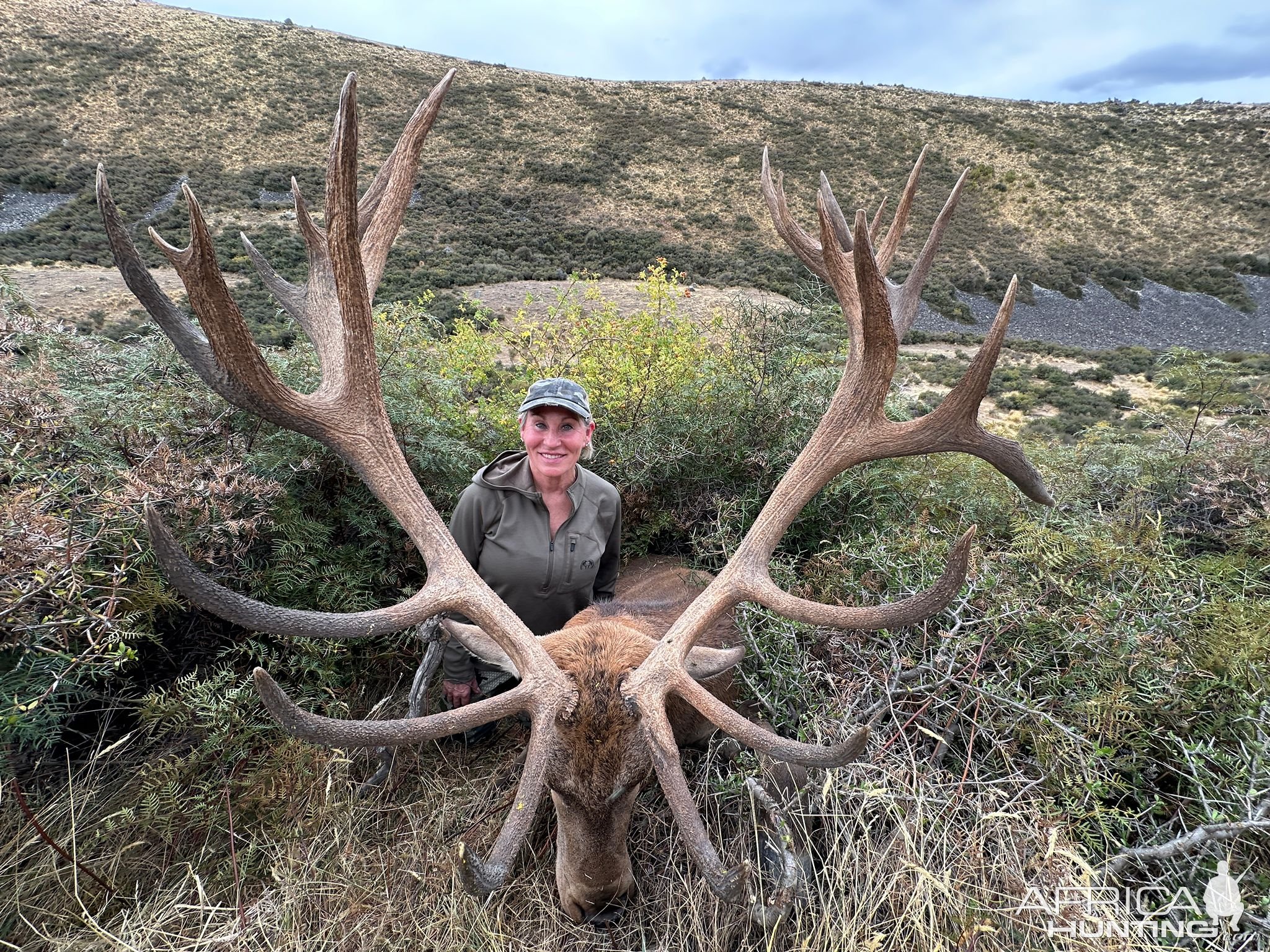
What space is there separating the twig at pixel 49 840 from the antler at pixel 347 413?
0.98m

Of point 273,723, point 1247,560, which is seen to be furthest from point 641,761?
point 1247,560

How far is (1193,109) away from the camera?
181ft

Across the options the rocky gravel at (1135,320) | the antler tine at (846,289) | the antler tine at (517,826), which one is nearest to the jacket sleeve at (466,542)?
the antler tine at (517,826)

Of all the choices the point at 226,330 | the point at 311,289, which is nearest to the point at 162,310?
the point at 226,330

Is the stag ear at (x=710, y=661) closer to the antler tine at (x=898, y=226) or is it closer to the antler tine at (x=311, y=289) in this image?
the antler tine at (x=898, y=226)

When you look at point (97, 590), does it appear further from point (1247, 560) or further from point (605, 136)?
point (605, 136)

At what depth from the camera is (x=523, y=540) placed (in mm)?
3018

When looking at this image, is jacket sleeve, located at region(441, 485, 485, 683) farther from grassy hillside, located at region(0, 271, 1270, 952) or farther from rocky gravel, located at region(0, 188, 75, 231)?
rocky gravel, located at region(0, 188, 75, 231)

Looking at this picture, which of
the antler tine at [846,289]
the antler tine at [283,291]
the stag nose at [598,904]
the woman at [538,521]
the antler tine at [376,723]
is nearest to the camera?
the antler tine at [376,723]

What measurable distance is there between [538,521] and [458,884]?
1.50m

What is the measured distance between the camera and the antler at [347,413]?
176 centimetres

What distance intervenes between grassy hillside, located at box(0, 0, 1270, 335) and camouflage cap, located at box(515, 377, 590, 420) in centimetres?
2245

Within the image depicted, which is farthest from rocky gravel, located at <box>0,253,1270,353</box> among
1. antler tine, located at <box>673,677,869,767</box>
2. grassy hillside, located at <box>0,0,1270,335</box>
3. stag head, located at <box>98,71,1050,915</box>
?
antler tine, located at <box>673,677,869,767</box>

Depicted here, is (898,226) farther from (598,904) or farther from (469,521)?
(598,904)
